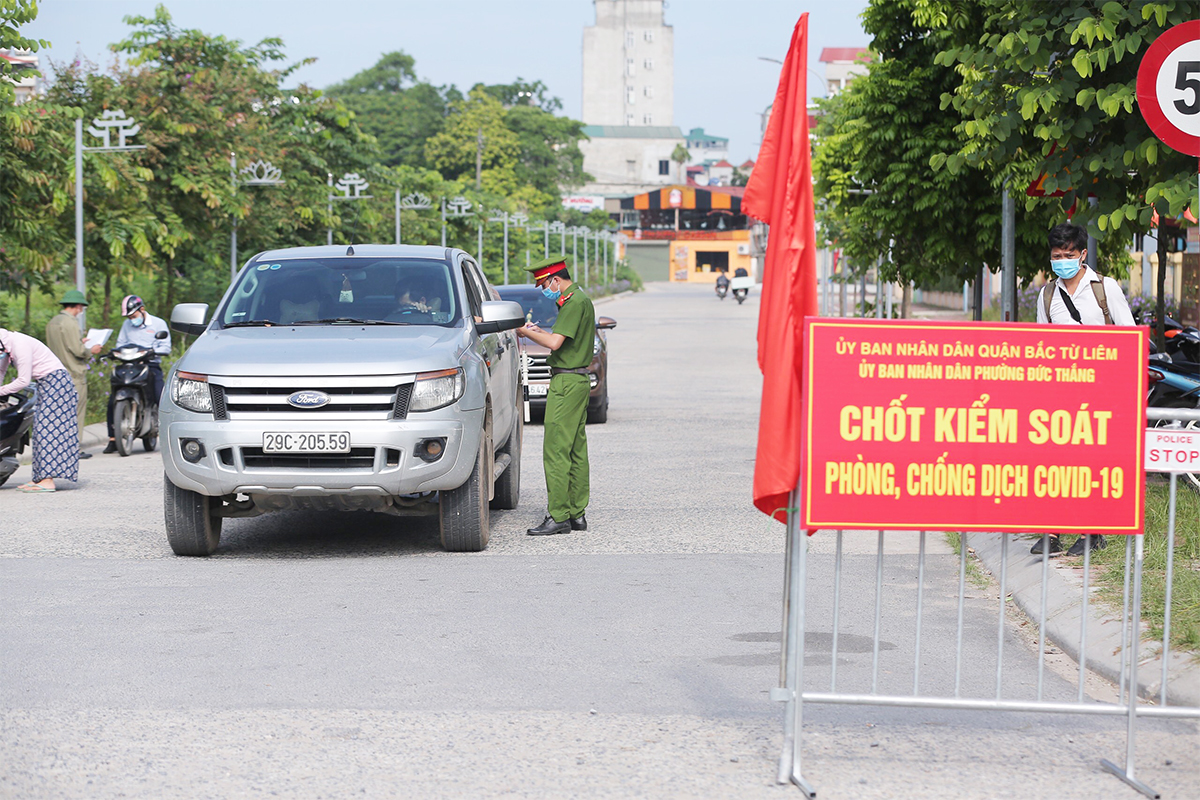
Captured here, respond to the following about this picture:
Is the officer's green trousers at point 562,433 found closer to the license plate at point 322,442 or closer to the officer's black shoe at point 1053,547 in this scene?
the license plate at point 322,442

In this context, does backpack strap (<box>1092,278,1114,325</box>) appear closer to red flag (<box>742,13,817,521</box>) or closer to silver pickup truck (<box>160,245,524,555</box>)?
silver pickup truck (<box>160,245,524,555</box>)

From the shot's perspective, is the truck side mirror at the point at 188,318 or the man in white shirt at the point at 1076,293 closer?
the man in white shirt at the point at 1076,293

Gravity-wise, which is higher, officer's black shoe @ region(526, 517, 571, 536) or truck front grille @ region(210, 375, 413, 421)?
truck front grille @ region(210, 375, 413, 421)

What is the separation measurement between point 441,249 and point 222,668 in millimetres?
4798

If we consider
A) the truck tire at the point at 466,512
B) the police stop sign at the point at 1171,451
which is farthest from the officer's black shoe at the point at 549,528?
the police stop sign at the point at 1171,451

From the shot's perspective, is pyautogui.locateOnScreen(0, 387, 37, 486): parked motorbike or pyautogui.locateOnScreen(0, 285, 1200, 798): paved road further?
pyautogui.locateOnScreen(0, 387, 37, 486): parked motorbike

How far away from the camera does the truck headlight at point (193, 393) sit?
8.73 metres

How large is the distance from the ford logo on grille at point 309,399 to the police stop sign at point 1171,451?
495cm

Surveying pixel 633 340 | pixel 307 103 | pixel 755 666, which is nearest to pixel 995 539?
pixel 755 666

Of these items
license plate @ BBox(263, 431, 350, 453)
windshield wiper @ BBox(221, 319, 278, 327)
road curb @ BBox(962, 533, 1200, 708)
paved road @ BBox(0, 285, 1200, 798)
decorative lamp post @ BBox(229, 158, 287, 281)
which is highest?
decorative lamp post @ BBox(229, 158, 287, 281)

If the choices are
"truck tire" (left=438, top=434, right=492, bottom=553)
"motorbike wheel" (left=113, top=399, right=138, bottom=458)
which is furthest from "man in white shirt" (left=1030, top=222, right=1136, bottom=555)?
"motorbike wheel" (left=113, top=399, right=138, bottom=458)

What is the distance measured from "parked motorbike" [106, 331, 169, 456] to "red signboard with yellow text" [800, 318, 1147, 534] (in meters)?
11.7

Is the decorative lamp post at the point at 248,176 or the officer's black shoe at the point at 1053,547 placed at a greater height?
the decorative lamp post at the point at 248,176

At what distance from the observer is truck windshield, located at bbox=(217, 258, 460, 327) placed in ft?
32.0
